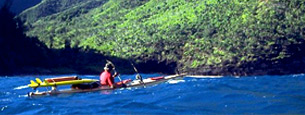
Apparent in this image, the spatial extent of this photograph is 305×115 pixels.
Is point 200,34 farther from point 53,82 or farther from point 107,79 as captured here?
point 53,82

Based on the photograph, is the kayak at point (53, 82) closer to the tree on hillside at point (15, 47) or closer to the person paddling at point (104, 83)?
the person paddling at point (104, 83)

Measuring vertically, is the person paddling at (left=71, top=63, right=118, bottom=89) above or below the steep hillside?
below

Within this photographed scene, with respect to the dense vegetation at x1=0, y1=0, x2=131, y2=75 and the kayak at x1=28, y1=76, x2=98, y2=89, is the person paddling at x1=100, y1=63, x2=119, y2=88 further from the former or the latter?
the dense vegetation at x1=0, y1=0, x2=131, y2=75

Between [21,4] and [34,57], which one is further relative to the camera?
[21,4]

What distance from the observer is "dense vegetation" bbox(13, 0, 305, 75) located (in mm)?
60406

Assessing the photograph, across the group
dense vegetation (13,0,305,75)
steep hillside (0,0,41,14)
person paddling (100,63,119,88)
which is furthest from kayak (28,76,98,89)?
steep hillside (0,0,41,14)

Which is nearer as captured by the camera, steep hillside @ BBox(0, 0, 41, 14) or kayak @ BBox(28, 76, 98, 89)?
kayak @ BBox(28, 76, 98, 89)

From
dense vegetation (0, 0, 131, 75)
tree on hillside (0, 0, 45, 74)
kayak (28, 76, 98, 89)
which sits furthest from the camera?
tree on hillside (0, 0, 45, 74)

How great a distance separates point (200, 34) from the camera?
7362 cm

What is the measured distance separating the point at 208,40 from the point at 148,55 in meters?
9.78

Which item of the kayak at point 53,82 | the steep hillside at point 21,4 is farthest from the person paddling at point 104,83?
the steep hillside at point 21,4

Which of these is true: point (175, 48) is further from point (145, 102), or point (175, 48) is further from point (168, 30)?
point (145, 102)

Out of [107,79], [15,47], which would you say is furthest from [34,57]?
[107,79]

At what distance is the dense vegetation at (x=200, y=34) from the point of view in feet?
198
